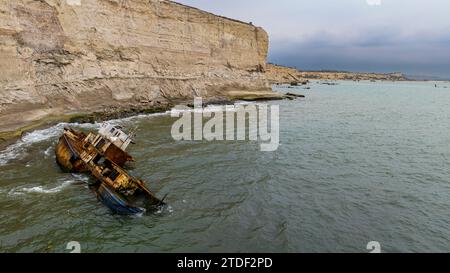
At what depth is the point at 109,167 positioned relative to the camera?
17.2 metres

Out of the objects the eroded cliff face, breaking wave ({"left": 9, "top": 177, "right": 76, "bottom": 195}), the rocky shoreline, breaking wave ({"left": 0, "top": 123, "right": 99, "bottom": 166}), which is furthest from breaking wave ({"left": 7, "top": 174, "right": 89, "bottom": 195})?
the eroded cliff face

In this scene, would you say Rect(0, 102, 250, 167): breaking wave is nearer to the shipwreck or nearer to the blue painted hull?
the shipwreck

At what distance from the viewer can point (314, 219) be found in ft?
43.3

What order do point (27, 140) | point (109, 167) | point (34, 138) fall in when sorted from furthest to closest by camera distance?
1. point (34, 138)
2. point (27, 140)
3. point (109, 167)

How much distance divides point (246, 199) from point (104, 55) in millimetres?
26770

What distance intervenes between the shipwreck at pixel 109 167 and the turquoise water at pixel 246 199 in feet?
1.81

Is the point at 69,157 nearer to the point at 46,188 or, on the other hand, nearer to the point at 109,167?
the point at 109,167

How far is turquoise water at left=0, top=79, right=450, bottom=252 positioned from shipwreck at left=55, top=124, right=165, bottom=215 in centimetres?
55

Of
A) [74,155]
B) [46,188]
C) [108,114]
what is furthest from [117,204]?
[108,114]

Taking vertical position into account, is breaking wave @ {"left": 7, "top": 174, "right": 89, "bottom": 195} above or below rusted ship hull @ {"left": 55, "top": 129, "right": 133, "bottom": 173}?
below

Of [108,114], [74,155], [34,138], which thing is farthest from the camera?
[108,114]

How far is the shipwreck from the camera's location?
13845 millimetres

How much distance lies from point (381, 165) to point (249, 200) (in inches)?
375
